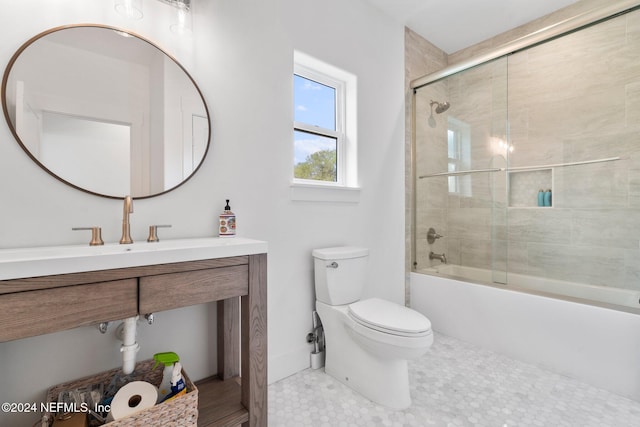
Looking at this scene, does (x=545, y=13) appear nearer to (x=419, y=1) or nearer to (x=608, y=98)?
(x=608, y=98)

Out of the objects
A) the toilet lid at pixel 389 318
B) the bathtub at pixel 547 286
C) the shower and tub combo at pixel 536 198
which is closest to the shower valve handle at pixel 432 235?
the shower and tub combo at pixel 536 198

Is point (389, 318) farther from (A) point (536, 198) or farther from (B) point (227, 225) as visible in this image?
(A) point (536, 198)

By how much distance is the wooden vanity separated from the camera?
0.79 metres

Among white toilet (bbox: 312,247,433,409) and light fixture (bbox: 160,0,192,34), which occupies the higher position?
light fixture (bbox: 160,0,192,34)

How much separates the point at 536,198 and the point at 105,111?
3.01 m

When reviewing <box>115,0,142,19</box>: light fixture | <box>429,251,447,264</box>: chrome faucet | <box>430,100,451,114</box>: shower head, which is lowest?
<box>429,251,447,264</box>: chrome faucet

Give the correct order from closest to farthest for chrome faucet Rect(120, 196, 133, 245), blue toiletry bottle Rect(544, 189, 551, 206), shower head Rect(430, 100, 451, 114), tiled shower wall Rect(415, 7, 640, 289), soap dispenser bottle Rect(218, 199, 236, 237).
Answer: chrome faucet Rect(120, 196, 133, 245)
soap dispenser bottle Rect(218, 199, 236, 237)
tiled shower wall Rect(415, 7, 640, 289)
blue toiletry bottle Rect(544, 189, 551, 206)
shower head Rect(430, 100, 451, 114)

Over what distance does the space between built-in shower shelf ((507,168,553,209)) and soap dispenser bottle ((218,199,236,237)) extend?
2283 mm

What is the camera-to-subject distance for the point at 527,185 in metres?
2.52

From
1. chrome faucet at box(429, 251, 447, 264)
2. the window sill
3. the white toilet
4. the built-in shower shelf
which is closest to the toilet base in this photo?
the white toilet

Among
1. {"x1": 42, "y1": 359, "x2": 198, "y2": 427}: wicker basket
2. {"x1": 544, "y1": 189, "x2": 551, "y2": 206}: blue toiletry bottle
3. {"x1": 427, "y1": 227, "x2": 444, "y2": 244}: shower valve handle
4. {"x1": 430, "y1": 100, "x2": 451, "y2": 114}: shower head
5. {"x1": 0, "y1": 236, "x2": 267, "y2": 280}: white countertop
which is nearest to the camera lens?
{"x1": 0, "y1": 236, "x2": 267, "y2": 280}: white countertop

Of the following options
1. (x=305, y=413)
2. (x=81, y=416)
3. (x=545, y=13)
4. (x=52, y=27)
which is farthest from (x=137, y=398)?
(x=545, y=13)

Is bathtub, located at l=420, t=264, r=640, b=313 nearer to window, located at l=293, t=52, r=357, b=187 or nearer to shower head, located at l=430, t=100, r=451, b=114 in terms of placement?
window, located at l=293, t=52, r=357, b=187

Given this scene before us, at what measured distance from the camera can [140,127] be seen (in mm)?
1321
